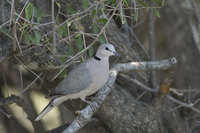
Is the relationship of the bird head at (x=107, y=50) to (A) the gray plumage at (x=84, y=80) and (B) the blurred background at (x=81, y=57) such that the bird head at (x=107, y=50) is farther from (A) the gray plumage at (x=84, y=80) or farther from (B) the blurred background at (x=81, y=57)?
(B) the blurred background at (x=81, y=57)

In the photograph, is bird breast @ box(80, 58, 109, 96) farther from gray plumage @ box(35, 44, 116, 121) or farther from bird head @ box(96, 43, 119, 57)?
bird head @ box(96, 43, 119, 57)

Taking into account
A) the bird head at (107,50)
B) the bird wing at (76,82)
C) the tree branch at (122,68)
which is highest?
the bird head at (107,50)

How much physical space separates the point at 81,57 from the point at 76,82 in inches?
14.6

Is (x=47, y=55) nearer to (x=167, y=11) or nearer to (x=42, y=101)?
(x=42, y=101)

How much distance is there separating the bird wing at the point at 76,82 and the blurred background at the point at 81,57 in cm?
15

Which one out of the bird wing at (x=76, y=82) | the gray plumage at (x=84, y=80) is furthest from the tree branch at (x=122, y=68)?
the bird wing at (x=76, y=82)

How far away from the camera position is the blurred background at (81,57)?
326 cm

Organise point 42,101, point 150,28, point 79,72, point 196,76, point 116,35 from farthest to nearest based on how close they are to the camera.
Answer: point 196,76 < point 42,101 < point 150,28 < point 116,35 < point 79,72

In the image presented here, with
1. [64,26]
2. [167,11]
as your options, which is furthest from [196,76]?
[64,26]

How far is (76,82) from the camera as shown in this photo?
3.71 meters

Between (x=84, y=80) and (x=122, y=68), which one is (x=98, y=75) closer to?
(x=84, y=80)

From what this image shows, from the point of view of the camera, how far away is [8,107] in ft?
18.0

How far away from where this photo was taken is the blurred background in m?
3.26

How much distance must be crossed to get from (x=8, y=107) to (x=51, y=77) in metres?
1.73
